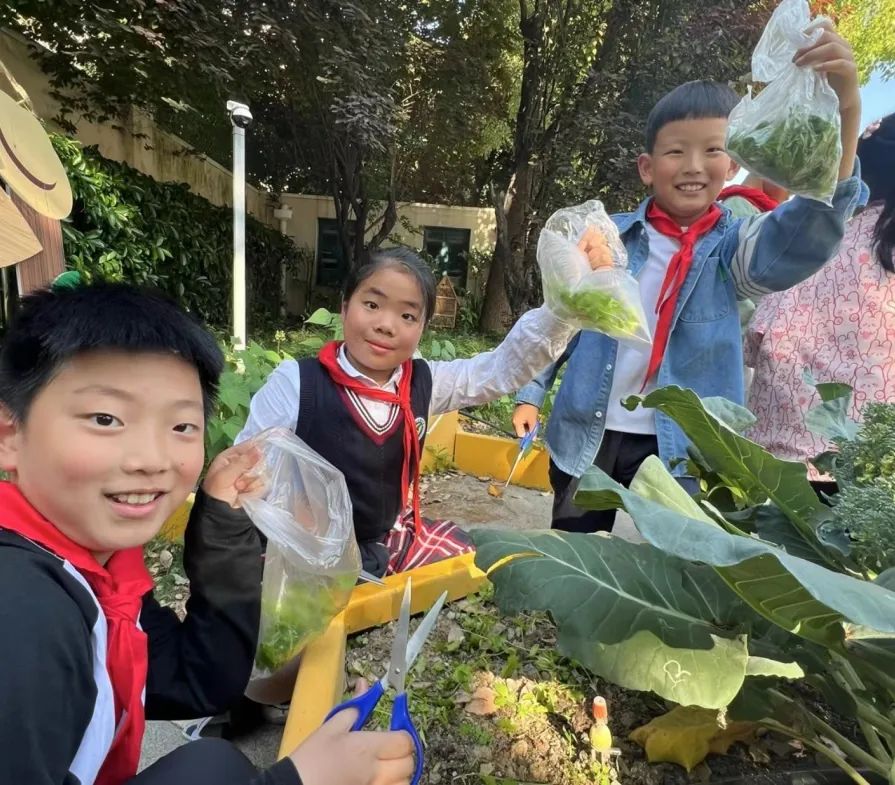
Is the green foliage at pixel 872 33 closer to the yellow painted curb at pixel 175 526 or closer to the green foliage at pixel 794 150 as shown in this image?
the green foliage at pixel 794 150

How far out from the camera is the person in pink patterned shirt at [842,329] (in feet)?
5.74

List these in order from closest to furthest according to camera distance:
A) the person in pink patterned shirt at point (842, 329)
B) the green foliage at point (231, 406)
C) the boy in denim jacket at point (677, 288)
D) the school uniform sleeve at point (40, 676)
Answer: the school uniform sleeve at point (40, 676)
the boy in denim jacket at point (677, 288)
the person in pink patterned shirt at point (842, 329)
the green foliage at point (231, 406)

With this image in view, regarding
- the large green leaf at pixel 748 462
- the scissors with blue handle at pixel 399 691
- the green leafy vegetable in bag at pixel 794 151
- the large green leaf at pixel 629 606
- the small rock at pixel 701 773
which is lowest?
the small rock at pixel 701 773

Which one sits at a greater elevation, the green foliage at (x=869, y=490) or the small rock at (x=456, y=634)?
the green foliage at (x=869, y=490)

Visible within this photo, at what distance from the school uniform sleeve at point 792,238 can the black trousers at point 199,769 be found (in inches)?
60.9

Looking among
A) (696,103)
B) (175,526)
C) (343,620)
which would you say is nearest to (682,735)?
(343,620)

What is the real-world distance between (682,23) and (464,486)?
281 inches

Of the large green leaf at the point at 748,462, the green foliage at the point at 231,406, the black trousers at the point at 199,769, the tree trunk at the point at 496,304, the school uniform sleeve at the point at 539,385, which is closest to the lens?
the black trousers at the point at 199,769

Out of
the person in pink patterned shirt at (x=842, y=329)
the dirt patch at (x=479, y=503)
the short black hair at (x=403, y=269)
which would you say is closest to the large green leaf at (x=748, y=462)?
the person in pink patterned shirt at (x=842, y=329)

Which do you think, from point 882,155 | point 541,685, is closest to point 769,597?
point 541,685

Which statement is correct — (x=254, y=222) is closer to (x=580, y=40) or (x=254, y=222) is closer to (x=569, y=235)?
(x=580, y=40)

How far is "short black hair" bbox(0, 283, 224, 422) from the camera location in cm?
81

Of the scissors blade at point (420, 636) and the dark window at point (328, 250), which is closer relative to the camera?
the scissors blade at point (420, 636)

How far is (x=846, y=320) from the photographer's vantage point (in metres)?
1.79
